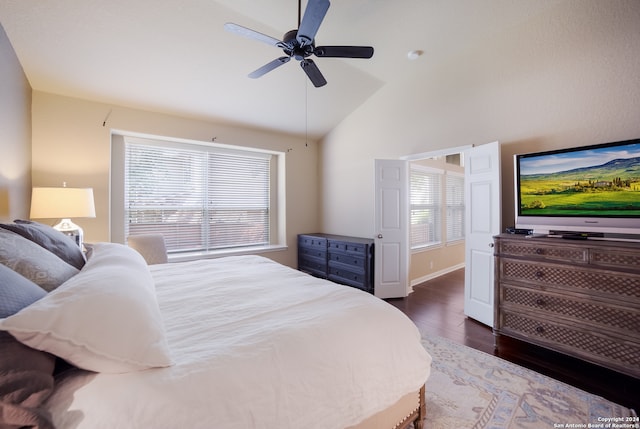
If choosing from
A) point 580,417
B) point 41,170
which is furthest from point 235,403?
point 41,170

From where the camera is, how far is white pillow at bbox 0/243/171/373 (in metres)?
0.76

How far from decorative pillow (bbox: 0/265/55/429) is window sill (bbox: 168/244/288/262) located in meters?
3.34

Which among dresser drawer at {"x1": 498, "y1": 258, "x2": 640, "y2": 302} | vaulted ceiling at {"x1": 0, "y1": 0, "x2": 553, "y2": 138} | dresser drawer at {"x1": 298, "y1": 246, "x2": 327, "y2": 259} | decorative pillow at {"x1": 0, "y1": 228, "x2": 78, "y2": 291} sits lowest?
dresser drawer at {"x1": 298, "y1": 246, "x2": 327, "y2": 259}

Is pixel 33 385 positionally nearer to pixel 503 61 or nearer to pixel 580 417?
pixel 580 417

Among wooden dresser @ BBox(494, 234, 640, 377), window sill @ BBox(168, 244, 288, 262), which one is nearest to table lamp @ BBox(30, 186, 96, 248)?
window sill @ BBox(168, 244, 288, 262)

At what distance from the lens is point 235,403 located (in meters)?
0.87

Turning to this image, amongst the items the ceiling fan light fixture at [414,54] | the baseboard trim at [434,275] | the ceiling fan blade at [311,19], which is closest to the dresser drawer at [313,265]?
the baseboard trim at [434,275]

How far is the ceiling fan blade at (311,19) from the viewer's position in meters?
1.60

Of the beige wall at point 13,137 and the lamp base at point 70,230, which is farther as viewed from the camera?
the lamp base at point 70,230

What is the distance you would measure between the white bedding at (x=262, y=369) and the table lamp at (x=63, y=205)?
5.81 ft

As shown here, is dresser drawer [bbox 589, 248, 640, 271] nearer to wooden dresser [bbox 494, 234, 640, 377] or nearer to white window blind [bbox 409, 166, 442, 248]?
wooden dresser [bbox 494, 234, 640, 377]

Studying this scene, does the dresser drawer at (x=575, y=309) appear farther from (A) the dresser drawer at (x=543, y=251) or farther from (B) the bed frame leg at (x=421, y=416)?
(B) the bed frame leg at (x=421, y=416)

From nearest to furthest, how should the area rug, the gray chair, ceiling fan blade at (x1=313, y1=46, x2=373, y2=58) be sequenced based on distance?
the area rug, ceiling fan blade at (x1=313, y1=46, x2=373, y2=58), the gray chair

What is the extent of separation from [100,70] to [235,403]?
11.8ft
